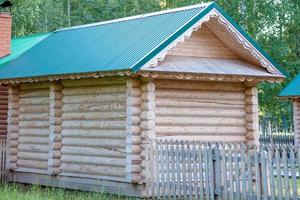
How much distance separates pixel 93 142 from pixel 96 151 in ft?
0.91

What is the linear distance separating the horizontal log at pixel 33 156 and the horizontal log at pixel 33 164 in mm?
96

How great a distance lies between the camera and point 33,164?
2055cm

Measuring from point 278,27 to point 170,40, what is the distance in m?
24.0

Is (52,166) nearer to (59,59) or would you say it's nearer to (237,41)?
(59,59)

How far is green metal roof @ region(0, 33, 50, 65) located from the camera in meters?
22.8

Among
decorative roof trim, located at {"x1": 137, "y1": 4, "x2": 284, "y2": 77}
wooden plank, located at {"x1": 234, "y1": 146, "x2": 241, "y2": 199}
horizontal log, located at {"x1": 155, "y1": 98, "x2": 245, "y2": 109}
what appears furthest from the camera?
horizontal log, located at {"x1": 155, "y1": 98, "x2": 245, "y2": 109}

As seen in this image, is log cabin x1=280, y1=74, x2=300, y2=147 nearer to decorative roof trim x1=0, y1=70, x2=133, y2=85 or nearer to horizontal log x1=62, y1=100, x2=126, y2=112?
horizontal log x1=62, y1=100, x2=126, y2=112

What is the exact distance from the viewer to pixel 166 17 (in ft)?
60.5

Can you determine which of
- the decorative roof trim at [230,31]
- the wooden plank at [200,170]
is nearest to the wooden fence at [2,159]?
the decorative roof trim at [230,31]

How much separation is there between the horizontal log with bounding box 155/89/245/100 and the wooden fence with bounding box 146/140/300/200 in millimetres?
1507

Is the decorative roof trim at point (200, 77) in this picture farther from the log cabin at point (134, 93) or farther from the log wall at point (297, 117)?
the log wall at point (297, 117)

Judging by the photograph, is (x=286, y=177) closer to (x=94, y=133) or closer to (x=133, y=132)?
(x=133, y=132)

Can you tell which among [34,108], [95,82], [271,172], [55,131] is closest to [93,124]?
[95,82]

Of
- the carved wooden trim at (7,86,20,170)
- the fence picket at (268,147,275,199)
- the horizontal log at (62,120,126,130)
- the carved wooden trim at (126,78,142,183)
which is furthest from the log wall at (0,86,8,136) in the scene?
the fence picket at (268,147,275,199)
